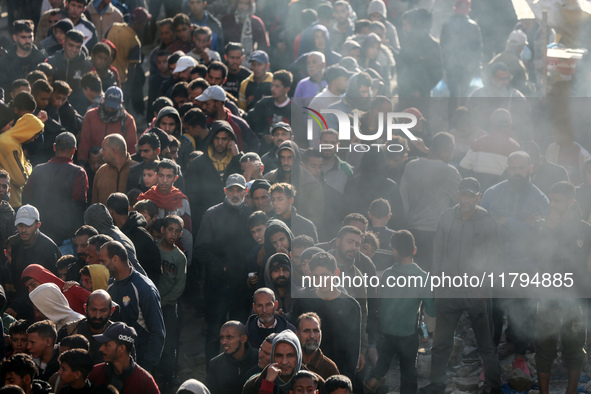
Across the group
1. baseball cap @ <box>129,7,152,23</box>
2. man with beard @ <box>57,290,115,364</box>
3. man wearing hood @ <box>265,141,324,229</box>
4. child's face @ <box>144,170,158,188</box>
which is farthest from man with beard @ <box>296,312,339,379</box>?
baseball cap @ <box>129,7,152,23</box>

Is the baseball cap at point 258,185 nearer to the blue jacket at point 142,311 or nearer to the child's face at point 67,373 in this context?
the blue jacket at point 142,311

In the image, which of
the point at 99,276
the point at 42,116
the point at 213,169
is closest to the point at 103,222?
the point at 99,276

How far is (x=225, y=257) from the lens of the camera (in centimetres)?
788

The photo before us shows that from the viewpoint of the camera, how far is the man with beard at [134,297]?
643 centimetres

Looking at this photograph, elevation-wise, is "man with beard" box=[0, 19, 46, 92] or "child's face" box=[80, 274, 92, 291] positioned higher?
"man with beard" box=[0, 19, 46, 92]

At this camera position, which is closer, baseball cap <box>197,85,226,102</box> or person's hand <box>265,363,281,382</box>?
person's hand <box>265,363,281,382</box>

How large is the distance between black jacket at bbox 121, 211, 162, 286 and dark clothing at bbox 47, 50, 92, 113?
120 inches

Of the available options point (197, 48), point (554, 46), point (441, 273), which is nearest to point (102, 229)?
point (441, 273)

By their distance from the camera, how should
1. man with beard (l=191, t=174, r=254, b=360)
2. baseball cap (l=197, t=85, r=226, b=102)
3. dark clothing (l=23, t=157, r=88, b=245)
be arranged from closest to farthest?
man with beard (l=191, t=174, r=254, b=360) → dark clothing (l=23, t=157, r=88, b=245) → baseball cap (l=197, t=85, r=226, b=102)

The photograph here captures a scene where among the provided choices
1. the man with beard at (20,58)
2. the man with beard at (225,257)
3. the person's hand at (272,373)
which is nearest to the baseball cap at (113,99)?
the man with beard at (225,257)

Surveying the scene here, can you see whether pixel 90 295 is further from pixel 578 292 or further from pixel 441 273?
pixel 578 292

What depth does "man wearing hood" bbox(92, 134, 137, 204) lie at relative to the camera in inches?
323

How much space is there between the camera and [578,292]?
7602 mm

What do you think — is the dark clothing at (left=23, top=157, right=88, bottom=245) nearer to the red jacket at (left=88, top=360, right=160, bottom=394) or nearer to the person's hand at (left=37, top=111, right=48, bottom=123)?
the person's hand at (left=37, top=111, right=48, bottom=123)
